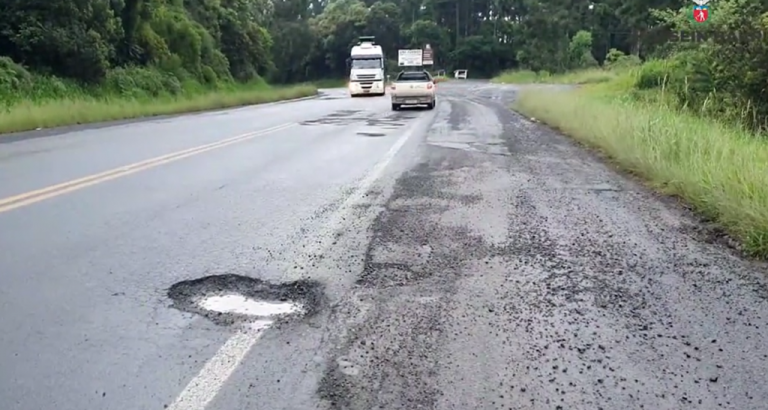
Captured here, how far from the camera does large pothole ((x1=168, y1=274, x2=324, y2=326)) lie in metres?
5.20

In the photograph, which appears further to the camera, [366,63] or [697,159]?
[366,63]

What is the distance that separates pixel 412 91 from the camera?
30.6 m

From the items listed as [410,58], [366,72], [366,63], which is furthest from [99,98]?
[410,58]

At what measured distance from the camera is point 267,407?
3834 mm

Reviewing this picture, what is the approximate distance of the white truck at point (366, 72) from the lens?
48.8 m

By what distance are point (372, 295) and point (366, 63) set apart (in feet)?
147

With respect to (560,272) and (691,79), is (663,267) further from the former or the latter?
(691,79)

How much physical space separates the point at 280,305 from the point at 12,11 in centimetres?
3131

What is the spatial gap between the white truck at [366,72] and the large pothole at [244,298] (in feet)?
142

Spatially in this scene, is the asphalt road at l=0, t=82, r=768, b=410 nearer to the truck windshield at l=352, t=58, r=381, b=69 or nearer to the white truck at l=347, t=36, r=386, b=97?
the white truck at l=347, t=36, r=386, b=97

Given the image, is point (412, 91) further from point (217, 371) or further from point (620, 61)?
point (217, 371)

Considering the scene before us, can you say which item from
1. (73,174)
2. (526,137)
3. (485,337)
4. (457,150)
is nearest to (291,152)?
(457,150)

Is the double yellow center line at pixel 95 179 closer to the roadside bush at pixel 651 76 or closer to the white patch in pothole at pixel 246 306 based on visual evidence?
the white patch in pothole at pixel 246 306

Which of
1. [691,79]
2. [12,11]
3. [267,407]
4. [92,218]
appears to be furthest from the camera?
[12,11]
